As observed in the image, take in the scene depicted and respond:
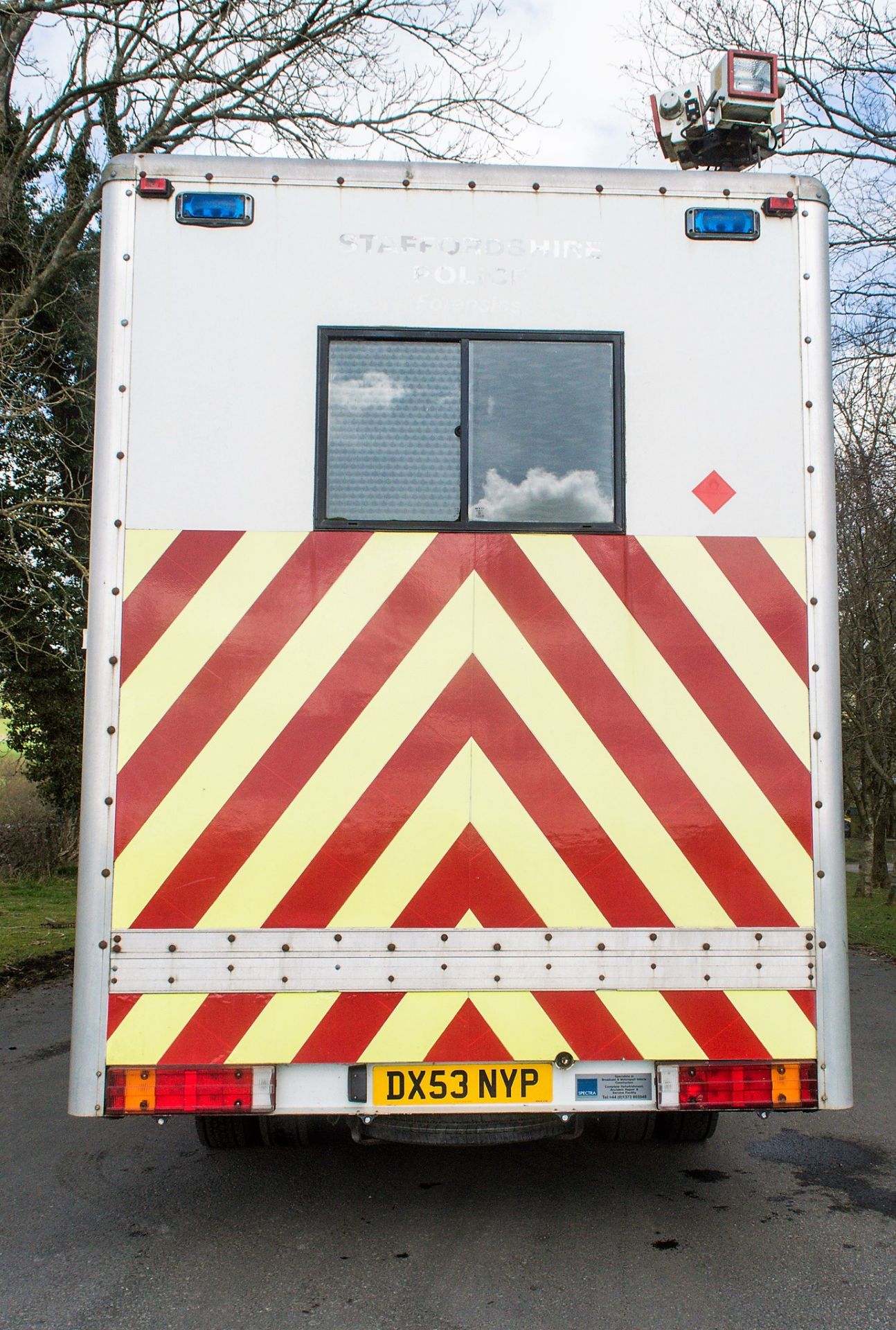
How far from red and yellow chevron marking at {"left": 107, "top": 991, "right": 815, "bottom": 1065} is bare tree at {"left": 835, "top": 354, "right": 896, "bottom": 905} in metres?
10.3

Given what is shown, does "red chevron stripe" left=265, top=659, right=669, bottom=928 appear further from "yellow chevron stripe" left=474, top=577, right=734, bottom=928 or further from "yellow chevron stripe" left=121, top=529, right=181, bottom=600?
"yellow chevron stripe" left=121, top=529, right=181, bottom=600

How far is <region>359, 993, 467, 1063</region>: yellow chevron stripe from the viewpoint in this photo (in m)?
3.40

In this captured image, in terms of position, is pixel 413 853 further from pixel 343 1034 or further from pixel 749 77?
pixel 749 77

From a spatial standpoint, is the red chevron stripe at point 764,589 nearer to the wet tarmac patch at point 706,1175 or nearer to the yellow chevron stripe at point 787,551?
the yellow chevron stripe at point 787,551

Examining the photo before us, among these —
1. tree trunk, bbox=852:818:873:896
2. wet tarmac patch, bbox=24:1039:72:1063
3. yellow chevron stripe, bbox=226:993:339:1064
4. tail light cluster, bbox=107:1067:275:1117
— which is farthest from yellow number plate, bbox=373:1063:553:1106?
tree trunk, bbox=852:818:873:896

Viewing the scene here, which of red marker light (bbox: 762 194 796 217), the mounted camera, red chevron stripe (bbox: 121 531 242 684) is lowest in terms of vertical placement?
red chevron stripe (bbox: 121 531 242 684)

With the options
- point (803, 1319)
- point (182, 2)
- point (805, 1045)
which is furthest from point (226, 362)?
point (182, 2)

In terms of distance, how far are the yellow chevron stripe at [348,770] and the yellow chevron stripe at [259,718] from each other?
0.10 meters

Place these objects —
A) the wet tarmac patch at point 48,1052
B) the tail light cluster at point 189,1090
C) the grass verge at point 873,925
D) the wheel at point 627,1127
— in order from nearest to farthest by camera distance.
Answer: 1. the tail light cluster at point 189,1090
2. the wheel at point 627,1127
3. the wet tarmac patch at point 48,1052
4. the grass verge at point 873,925

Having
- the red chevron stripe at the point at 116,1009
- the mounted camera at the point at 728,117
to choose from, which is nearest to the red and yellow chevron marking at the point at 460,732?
the red chevron stripe at the point at 116,1009

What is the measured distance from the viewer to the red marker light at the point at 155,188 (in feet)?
11.8

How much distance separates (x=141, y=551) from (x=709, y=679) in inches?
71.4

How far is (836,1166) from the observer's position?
4.88 meters

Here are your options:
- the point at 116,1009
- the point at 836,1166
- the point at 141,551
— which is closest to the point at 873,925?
the point at 836,1166
